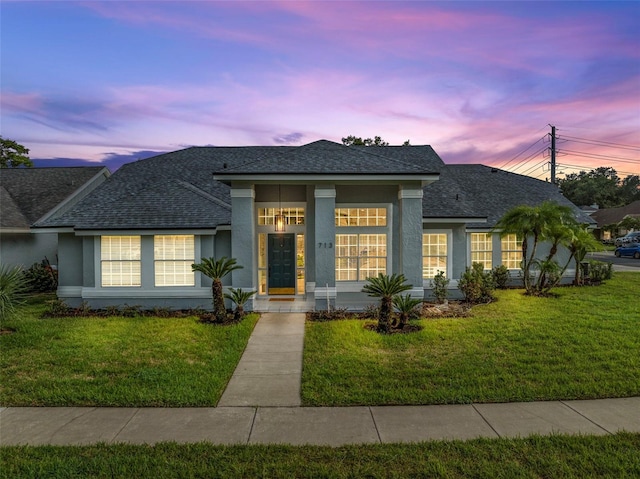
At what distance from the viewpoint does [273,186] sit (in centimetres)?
1260

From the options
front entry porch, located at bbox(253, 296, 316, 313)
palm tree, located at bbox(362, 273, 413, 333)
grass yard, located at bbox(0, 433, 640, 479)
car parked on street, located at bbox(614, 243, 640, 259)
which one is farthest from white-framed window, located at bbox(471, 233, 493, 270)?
car parked on street, located at bbox(614, 243, 640, 259)

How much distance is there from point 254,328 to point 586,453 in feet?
24.4

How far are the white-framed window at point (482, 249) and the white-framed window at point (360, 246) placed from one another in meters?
5.44

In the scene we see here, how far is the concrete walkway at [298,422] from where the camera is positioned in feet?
15.1

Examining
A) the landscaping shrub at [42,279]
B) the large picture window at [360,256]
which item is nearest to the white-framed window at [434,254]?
the large picture window at [360,256]

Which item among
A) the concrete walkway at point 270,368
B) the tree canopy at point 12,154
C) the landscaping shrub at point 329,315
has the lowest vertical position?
the concrete walkway at point 270,368

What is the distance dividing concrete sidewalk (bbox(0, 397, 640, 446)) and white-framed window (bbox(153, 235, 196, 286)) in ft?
20.9

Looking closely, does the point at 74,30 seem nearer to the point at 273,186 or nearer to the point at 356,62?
the point at 273,186

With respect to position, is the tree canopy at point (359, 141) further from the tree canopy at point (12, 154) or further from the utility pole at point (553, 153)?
the tree canopy at point (12, 154)

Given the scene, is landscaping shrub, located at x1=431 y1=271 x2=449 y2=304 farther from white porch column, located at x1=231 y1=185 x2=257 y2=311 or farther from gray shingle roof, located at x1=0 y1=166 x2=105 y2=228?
gray shingle roof, located at x1=0 y1=166 x2=105 y2=228

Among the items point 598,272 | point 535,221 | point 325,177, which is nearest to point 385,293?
point 325,177

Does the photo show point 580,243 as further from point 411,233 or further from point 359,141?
point 359,141

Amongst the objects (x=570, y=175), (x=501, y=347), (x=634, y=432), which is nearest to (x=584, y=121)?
(x=501, y=347)

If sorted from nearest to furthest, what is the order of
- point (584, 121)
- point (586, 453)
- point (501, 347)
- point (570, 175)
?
point (586, 453)
point (501, 347)
point (584, 121)
point (570, 175)
